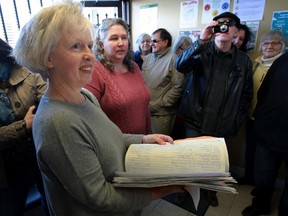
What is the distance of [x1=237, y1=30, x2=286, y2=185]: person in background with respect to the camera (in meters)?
1.54

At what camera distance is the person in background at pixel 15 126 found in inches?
36.8

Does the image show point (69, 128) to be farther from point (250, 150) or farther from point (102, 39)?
point (250, 150)

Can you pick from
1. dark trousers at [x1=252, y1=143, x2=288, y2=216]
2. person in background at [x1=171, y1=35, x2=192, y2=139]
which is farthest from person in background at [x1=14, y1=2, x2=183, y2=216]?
person in background at [x1=171, y1=35, x2=192, y2=139]

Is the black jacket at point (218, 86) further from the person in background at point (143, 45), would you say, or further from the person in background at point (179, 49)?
the person in background at point (143, 45)

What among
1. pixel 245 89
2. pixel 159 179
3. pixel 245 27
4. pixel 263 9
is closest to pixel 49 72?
pixel 159 179

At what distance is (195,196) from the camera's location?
2.01 ft

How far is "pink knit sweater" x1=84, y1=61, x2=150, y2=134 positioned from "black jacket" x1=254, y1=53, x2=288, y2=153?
89 cm

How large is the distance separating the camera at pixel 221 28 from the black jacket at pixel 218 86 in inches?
5.0

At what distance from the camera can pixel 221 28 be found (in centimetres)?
134

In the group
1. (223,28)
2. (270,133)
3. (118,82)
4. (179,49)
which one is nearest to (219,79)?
(223,28)

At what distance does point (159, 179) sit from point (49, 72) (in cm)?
45

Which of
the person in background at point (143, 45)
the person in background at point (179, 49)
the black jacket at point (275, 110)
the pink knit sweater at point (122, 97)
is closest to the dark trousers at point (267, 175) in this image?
the black jacket at point (275, 110)

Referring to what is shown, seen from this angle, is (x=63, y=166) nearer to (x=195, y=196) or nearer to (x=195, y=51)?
(x=195, y=196)

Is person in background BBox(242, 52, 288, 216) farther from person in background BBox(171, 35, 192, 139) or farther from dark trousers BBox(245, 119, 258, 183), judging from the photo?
person in background BBox(171, 35, 192, 139)
